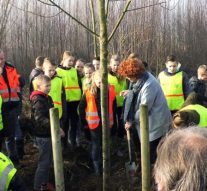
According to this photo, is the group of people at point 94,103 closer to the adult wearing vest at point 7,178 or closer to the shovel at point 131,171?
the shovel at point 131,171

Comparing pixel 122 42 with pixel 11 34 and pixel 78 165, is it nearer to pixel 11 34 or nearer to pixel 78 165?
pixel 11 34

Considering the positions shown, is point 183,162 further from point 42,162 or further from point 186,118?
point 42,162

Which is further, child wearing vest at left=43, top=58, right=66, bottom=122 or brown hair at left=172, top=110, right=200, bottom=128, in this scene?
child wearing vest at left=43, top=58, right=66, bottom=122

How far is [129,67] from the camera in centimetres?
459

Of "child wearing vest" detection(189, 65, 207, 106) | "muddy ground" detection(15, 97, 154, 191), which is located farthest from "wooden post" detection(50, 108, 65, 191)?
"child wearing vest" detection(189, 65, 207, 106)

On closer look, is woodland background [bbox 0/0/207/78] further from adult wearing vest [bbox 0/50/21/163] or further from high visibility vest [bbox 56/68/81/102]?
adult wearing vest [bbox 0/50/21/163]

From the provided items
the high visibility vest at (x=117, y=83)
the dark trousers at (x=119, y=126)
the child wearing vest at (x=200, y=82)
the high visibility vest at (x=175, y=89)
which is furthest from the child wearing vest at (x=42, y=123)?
the child wearing vest at (x=200, y=82)

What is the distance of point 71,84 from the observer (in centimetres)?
636

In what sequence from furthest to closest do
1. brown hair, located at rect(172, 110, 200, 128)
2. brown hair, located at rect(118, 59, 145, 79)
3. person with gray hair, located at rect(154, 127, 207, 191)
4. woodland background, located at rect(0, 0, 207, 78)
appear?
woodland background, located at rect(0, 0, 207, 78), brown hair, located at rect(118, 59, 145, 79), brown hair, located at rect(172, 110, 200, 128), person with gray hair, located at rect(154, 127, 207, 191)

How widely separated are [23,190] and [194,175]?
160 centimetres

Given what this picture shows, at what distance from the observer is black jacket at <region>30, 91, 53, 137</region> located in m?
4.32

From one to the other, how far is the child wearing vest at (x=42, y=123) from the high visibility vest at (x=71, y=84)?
1811mm

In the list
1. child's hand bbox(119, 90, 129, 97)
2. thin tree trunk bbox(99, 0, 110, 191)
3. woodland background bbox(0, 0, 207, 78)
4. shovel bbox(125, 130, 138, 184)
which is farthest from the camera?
woodland background bbox(0, 0, 207, 78)

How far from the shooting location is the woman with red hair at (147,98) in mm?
4621
